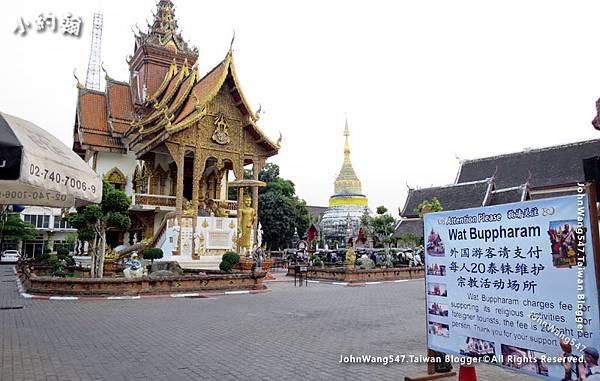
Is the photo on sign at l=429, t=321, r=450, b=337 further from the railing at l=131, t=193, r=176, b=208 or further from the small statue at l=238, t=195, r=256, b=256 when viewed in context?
the railing at l=131, t=193, r=176, b=208

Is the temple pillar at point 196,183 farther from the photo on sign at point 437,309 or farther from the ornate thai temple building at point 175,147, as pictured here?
the photo on sign at point 437,309

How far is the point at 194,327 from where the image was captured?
8055 mm

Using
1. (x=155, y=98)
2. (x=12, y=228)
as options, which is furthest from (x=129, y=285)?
(x=12, y=228)

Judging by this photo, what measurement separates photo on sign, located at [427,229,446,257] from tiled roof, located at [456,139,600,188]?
31.9 metres

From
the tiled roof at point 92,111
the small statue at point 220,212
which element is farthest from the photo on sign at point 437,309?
the tiled roof at point 92,111

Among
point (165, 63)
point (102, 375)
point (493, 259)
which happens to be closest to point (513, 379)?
point (493, 259)

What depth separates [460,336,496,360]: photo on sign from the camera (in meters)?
3.97

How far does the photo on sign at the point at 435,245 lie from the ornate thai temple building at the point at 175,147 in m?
16.4

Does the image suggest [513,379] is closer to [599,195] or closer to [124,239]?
[599,195]

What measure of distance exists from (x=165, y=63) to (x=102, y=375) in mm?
27366

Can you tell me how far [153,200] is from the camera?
77.4ft

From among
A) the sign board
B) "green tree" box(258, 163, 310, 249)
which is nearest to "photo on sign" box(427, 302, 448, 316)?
the sign board

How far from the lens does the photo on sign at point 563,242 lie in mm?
3359

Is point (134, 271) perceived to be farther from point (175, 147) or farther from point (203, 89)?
point (203, 89)
